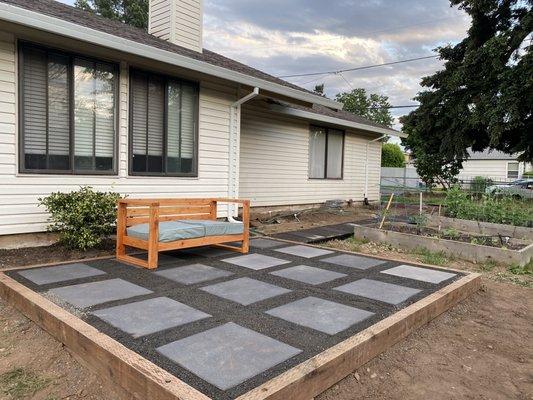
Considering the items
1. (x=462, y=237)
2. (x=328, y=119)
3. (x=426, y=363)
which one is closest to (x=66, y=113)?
(x=426, y=363)

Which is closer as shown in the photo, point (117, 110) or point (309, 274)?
point (309, 274)

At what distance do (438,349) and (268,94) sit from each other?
5631 mm

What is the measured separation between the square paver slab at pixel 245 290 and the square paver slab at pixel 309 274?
402 millimetres

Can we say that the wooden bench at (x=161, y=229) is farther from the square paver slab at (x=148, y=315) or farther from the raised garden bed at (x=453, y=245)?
the raised garden bed at (x=453, y=245)

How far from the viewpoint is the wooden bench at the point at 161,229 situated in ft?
13.9

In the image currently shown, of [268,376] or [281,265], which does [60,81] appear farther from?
[268,376]

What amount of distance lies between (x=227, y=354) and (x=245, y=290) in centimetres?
134

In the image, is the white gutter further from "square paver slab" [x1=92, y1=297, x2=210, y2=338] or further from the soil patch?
the soil patch

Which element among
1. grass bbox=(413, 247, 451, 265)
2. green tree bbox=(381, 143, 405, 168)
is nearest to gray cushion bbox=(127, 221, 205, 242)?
grass bbox=(413, 247, 451, 265)

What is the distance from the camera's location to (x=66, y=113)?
4988 millimetres

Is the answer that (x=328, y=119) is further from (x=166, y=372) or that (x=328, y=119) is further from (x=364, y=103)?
(x=364, y=103)

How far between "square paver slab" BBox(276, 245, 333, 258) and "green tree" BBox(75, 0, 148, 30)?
92.3ft

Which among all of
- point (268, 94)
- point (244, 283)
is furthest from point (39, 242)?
point (268, 94)

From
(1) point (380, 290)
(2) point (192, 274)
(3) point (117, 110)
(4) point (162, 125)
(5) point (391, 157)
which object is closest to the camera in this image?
(1) point (380, 290)
